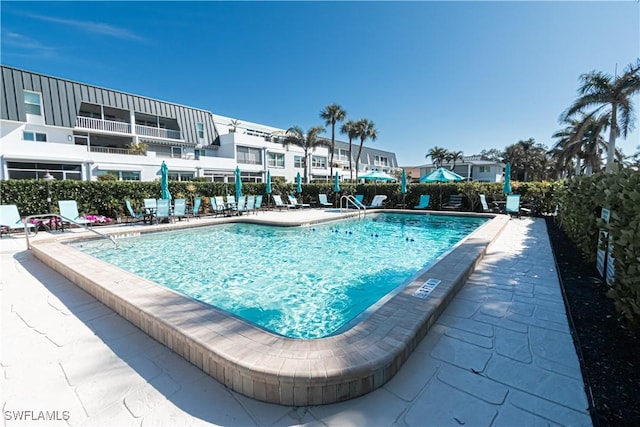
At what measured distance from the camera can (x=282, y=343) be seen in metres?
2.60

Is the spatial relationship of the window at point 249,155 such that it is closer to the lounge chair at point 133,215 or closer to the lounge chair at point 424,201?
the lounge chair at point 133,215

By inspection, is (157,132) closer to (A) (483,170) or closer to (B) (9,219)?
(B) (9,219)

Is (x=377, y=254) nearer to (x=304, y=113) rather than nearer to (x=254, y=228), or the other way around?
(x=254, y=228)

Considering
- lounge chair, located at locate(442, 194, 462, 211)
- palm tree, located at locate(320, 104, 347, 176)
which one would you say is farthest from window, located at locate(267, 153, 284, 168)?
lounge chair, located at locate(442, 194, 462, 211)

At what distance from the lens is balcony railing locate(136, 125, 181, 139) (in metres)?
26.4

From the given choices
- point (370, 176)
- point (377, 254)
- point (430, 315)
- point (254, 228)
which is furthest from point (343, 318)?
point (370, 176)

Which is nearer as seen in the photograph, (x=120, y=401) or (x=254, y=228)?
(x=120, y=401)

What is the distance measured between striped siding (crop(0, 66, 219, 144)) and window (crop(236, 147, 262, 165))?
525cm

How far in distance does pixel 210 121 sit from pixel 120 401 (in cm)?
3358

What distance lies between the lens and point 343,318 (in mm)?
4363

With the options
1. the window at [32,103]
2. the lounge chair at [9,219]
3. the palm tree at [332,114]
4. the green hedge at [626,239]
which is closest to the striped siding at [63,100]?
the window at [32,103]

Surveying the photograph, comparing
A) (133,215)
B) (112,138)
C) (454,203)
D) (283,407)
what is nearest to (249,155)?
(112,138)

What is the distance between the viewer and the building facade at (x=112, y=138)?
62.7 ft

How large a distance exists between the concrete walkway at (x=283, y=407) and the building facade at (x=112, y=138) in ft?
67.4
